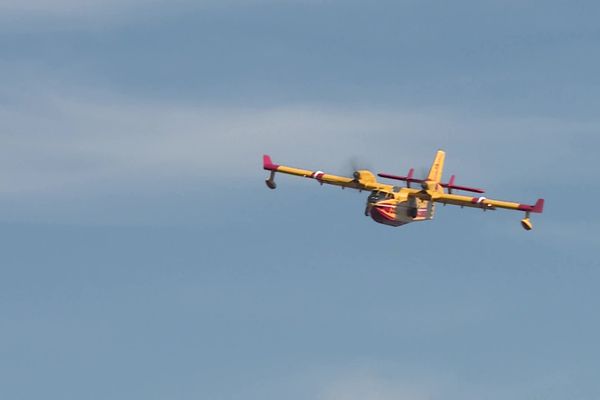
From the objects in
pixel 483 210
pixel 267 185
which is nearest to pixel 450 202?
pixel 483 210

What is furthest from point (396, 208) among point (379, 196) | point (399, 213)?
point (379, 196)

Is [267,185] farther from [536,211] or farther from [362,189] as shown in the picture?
[536,211]

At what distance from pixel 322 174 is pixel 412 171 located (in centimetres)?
1044

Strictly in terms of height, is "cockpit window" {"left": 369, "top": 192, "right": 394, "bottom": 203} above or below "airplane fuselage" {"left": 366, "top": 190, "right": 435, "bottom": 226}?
above

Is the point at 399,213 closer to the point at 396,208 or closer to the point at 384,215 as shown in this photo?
the point at 396,208

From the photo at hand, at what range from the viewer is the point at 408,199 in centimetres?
18912

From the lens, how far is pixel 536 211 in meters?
190

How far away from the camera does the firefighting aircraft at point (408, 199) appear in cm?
18638

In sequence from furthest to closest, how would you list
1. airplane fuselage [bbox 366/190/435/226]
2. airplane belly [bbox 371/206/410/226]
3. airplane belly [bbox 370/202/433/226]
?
airplane fuselage [bbox 366/190/435/226], airplane belly [bbox 370/202/433/226], airplane belly [bbox 371/206/410/226]

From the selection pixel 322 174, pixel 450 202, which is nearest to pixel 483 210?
pixel 450 202

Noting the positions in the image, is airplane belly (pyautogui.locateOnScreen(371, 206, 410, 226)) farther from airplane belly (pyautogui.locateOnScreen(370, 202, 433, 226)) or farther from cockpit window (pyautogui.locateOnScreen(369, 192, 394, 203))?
cockpit window (pyautogui.locateOnScreen(369, 192, 394, 203))

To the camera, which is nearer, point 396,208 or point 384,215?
point 384,215

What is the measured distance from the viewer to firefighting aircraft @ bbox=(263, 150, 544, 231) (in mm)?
186375

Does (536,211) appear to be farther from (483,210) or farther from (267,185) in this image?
(267,185)
